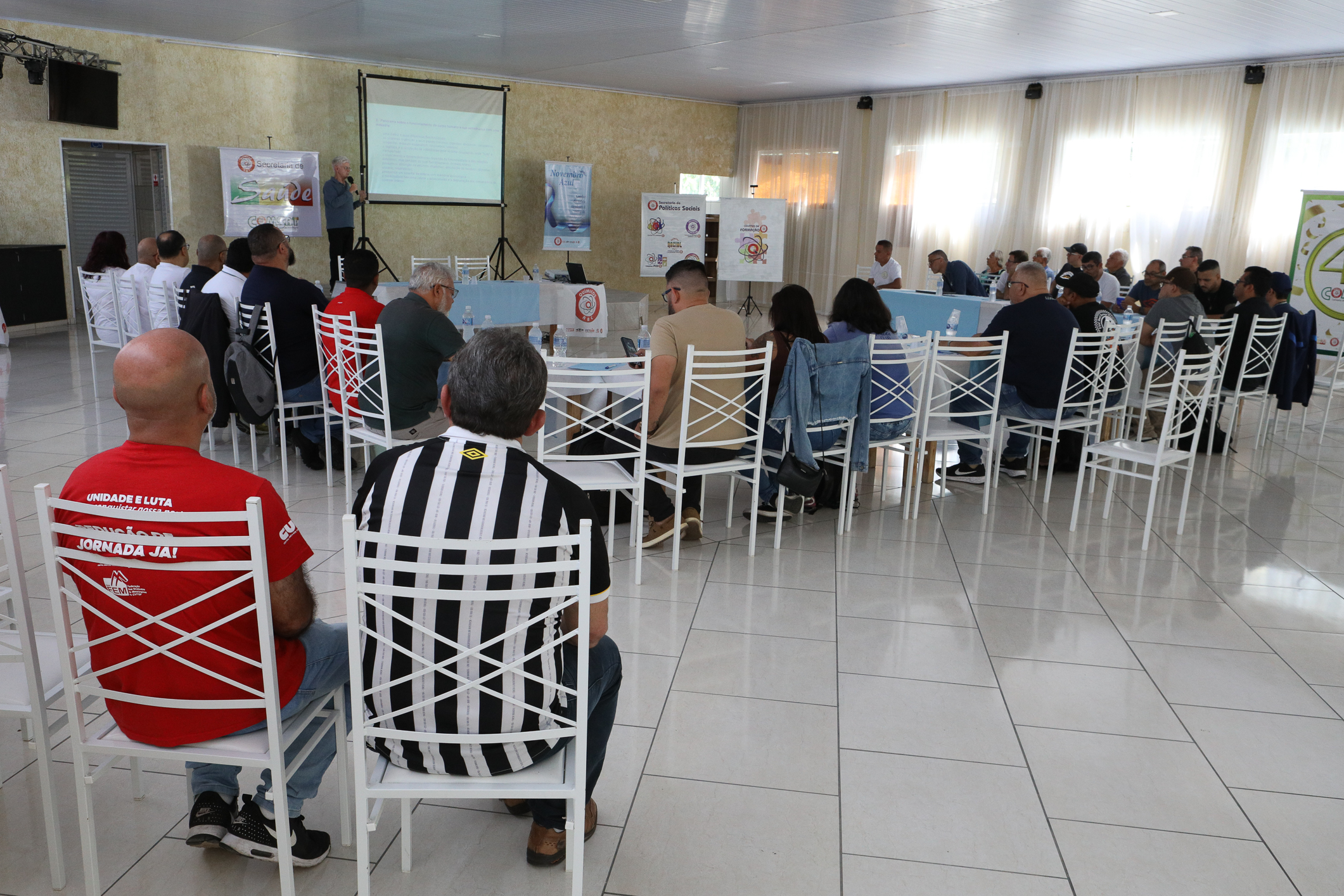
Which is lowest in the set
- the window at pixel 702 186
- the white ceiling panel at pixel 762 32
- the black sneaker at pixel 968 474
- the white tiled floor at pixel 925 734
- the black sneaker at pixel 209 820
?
the white tiled floor at pixel 925 734

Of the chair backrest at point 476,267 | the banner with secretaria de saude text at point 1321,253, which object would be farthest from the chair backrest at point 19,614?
the banner with secretaria de saude text at point 1321,253

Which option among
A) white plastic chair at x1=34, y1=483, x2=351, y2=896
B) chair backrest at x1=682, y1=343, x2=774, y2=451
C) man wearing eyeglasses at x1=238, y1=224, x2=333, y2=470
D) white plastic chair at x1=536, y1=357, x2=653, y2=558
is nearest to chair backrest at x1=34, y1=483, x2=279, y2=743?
white plastic chair at x1=34, y1=483, x2=351, y2=896

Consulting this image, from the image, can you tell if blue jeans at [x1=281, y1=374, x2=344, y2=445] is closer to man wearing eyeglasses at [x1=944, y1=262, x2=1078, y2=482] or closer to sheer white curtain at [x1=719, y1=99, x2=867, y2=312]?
man wearing eyeglasses at [x1=944, y1=262, x2=1078, y2=482]

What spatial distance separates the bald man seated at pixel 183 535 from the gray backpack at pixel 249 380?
9.91 ft

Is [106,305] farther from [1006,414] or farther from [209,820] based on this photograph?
[1006,414]

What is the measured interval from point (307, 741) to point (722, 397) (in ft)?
7.25

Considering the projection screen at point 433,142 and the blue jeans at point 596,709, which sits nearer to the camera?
the blue jeans at point 596,709

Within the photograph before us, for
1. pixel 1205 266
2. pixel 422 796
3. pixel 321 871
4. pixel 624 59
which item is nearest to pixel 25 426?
pixel 321 871

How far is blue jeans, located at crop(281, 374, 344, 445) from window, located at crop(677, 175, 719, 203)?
10241 mm

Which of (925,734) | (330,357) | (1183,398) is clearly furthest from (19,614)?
(1183,398)

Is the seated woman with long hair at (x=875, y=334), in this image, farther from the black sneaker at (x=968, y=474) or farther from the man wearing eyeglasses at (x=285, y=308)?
the man wearing eyeglasses at (x=285, y=308)

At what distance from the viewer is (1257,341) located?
5953 millimetres

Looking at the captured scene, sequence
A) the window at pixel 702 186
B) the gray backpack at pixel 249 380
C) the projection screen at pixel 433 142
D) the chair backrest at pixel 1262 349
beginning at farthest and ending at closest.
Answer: the window at pixel 702 186 < the projection screen at pixel 433 142 < the chair backrest at pixel 1262 349 < the gray backpack at pixel 249 380

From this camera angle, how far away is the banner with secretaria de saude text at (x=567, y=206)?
12484mm
